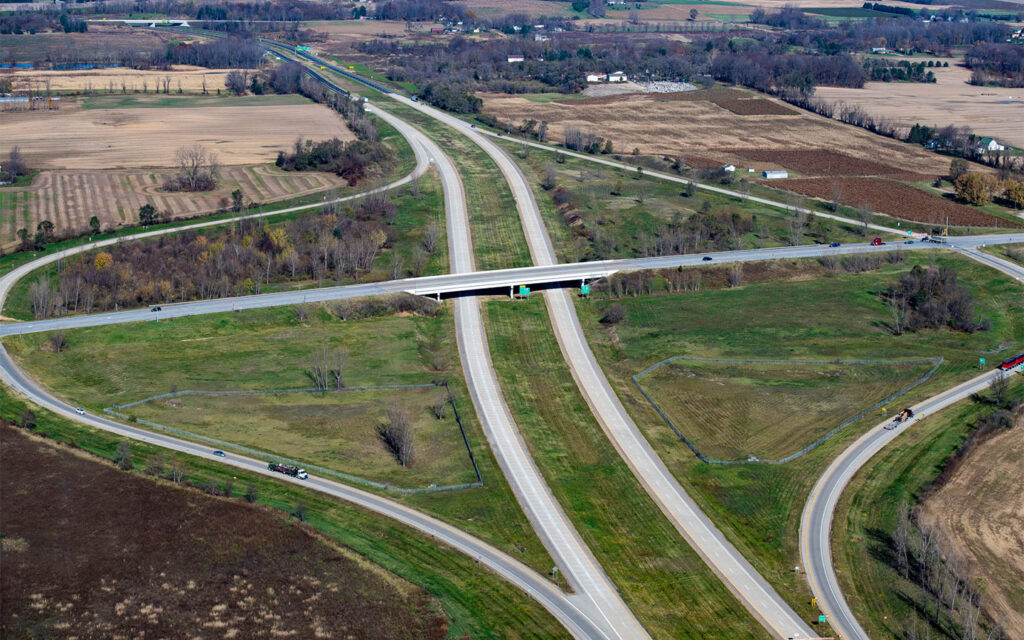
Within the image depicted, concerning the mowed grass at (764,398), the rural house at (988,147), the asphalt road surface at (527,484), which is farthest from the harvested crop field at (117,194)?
the rural house at (988,147)

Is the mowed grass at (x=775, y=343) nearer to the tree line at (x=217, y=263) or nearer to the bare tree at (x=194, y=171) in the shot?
the tree line at (x=217, y=263)

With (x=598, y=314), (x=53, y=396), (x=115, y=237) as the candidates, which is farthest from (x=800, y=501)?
(x=115, y=237)

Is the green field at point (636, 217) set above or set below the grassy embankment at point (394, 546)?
above

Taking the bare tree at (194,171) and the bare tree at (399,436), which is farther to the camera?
the bare tree at (194,171)

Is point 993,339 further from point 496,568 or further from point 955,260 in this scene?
point 496,568

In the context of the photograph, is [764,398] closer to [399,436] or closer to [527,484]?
[527,484]

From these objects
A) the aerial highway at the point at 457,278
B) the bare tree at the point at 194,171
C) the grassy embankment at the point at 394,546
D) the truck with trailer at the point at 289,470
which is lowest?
the grassy embankment at the point at 394,546
